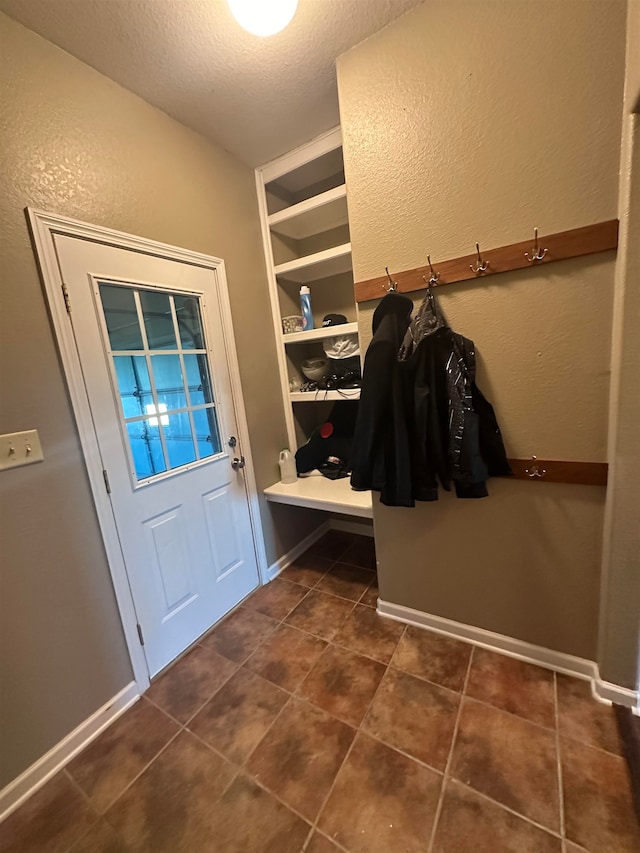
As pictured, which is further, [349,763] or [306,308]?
[306,308]

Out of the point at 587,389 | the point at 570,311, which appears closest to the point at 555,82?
the point at 570,311

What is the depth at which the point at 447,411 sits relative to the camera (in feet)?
4.54

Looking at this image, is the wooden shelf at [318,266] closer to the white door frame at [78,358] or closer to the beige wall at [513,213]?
the beige wall at [513,213]

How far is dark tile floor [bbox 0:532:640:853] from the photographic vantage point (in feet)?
3.26

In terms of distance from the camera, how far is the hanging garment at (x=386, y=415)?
142 centimetres

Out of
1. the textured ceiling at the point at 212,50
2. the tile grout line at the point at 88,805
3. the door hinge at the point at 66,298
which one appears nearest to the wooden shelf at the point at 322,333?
the textured ceiling at the point at 212,50

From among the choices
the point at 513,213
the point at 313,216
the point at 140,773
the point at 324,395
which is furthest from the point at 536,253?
the point at 140,773

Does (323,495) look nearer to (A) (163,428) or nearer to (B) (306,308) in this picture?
Result: (A) (163,428)

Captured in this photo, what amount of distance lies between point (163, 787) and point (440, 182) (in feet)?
8.08

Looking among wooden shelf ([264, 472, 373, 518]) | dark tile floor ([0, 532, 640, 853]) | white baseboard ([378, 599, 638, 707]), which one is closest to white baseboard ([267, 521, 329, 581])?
wooden shelf ([264, 472, 373, 518])

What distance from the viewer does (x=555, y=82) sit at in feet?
3.62

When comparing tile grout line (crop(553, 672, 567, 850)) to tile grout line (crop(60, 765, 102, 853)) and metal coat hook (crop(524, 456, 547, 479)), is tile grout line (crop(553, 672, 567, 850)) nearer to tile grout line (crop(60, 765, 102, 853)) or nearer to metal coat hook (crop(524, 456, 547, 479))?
metal coat hook (crop(524, 456, 547, 479))

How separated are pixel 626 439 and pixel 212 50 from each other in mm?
2132

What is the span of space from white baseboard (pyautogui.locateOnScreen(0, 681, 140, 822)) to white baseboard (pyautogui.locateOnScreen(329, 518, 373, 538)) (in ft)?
5.54
